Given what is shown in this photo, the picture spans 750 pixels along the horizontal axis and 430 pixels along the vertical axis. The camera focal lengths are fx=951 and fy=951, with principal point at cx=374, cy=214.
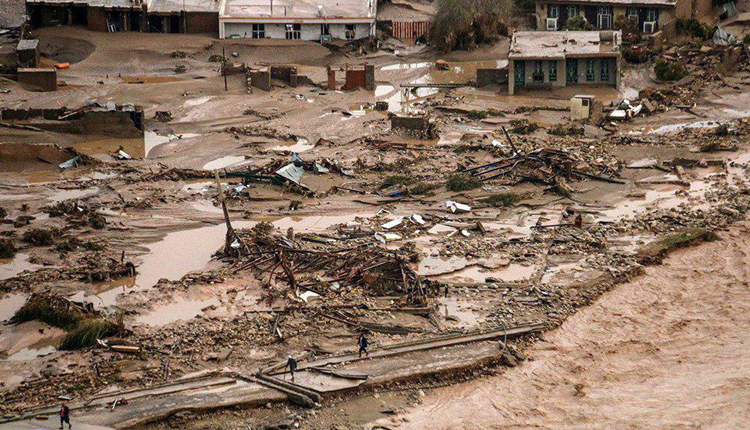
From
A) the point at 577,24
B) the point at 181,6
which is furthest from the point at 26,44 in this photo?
the point at 577,24

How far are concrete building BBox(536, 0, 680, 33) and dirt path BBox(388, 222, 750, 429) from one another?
2210 cm

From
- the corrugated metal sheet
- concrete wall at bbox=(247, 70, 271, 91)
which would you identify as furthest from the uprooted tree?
concrete wall at bbox=(247, 70, 271, 91)

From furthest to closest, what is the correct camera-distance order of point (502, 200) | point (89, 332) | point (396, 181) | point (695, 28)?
point (695, 28) → point (396, 181) → point (502, 200) → point (89, 332)

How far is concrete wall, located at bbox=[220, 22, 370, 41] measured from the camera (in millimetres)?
38500

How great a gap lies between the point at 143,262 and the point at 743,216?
12231mm

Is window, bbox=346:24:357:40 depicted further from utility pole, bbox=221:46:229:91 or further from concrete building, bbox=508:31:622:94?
concrete building, bbox=508:31:622:94

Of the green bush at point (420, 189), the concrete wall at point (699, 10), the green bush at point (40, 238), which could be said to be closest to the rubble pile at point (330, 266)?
the green bush at point (420, 189)

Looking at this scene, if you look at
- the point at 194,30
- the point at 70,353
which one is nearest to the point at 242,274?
the point at 70,353

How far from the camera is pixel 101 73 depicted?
112ft

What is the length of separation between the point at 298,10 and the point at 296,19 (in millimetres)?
859

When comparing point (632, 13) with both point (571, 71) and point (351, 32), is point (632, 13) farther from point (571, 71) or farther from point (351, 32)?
point (351, 32)

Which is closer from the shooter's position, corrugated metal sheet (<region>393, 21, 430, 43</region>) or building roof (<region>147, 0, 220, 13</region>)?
building roof (<region>147, 0, 220, 13</region>)

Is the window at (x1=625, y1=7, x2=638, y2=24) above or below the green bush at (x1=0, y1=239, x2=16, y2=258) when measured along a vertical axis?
above

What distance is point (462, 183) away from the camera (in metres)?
21.8
